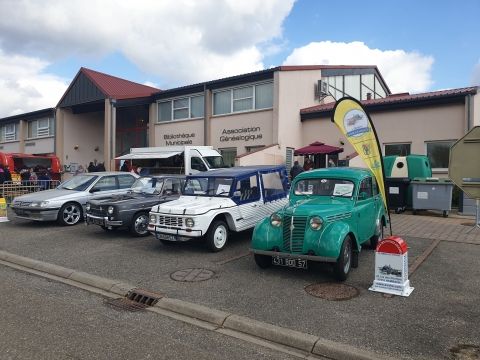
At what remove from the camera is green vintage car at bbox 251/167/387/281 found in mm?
6023

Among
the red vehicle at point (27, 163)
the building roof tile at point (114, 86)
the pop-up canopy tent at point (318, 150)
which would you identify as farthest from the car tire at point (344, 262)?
the building roof tile at point (114, 86)

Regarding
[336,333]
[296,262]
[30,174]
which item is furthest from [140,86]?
[336,333]

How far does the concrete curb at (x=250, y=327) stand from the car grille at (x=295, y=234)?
1775mm

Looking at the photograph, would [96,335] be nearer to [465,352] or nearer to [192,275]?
[192,275]

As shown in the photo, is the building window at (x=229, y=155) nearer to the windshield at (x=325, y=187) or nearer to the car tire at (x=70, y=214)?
the car tire at (x=70, y=214)

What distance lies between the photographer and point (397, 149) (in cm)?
1702

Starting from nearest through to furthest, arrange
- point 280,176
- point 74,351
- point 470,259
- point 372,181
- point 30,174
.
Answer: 1. point 74,351
2. point 470,259
3. point 372,181
4. point 280,176
5. point 30,174

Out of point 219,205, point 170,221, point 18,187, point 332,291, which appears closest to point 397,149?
point 219,205

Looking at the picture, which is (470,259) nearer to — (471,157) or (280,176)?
(471,157)

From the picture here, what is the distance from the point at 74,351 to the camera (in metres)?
3.94

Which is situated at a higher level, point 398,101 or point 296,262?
point 398,101

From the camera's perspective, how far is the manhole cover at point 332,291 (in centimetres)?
548

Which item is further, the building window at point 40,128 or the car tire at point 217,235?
the building window at point 40,128

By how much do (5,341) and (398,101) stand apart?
1593 cm
